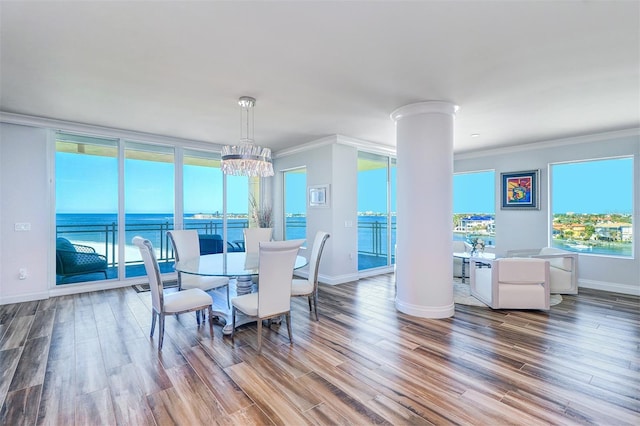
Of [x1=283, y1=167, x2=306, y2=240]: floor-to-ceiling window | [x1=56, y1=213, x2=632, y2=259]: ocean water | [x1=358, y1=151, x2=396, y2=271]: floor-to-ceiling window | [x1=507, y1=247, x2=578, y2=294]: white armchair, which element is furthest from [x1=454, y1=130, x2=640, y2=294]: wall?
[x1=283, y1=167, x2=306, y2=240]: floor-to-ceiling window

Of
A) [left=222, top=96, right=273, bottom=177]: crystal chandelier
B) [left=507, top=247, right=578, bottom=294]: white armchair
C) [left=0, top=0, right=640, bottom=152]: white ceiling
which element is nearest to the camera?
[left=0, top=0, right=640, bottom=152]: white ceiling

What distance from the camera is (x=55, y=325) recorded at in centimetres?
340

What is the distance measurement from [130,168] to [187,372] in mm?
4163

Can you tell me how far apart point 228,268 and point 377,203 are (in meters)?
3.85

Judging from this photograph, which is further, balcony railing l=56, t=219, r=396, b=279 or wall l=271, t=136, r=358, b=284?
wall l=271, t=136, r=358, b=284

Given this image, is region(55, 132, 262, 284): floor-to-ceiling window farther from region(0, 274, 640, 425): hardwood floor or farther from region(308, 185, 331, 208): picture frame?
region(308, 185, 331, 208): picture frame

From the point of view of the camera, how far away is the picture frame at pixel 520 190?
5.65 metres

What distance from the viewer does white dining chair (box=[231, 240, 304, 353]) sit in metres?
2.74

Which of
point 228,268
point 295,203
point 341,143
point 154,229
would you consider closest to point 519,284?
point 341,143

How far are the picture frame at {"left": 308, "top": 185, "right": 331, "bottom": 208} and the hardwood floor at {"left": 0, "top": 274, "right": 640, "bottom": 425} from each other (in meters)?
2.17

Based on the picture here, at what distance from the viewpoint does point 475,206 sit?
6691 mm

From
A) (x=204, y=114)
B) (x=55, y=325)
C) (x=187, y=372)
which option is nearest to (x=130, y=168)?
(x=204, y=114)

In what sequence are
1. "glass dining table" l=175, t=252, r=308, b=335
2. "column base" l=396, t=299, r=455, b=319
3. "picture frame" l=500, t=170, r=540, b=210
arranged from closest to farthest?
"glass dining table" l=175, t=252, r=308, b=335, "column base" l=396, t=299, r=455, b=319, "picture frame" l=500, t=170, r=540, b=210

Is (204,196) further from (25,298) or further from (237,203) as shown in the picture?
(25,298)
